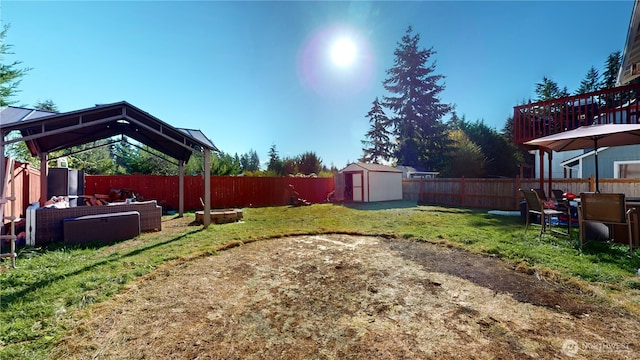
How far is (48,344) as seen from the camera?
6.27ft

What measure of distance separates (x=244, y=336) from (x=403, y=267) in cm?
248

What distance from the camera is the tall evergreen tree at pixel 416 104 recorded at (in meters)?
23.6

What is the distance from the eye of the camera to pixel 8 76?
9.38 meters

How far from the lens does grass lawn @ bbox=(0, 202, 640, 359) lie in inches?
87.5

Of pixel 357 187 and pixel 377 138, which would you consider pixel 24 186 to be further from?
pixel 377 138

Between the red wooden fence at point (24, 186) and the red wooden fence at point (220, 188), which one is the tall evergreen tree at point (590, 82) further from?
the red wooden fence at point (24, 186)

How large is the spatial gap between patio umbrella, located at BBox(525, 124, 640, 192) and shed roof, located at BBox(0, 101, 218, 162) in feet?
26.9

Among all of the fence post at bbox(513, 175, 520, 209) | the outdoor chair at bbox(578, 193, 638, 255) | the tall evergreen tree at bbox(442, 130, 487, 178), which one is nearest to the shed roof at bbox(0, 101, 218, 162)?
the outdoor chair at bbox(578, 193, 638, 255)

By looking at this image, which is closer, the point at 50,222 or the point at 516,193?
the point at 50,222

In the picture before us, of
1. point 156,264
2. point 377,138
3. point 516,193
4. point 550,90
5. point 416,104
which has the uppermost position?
point 550,90

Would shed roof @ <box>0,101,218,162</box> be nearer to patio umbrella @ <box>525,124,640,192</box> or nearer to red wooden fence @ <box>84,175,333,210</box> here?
red wooden fence @ <box>84,175,333,210</box>

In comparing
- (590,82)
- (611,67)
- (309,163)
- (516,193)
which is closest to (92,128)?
(516,193)

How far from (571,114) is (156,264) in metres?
11.3

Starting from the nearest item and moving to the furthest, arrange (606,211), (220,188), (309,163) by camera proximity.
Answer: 1. (606,211)
2. (220,188)
3. (309,163)
